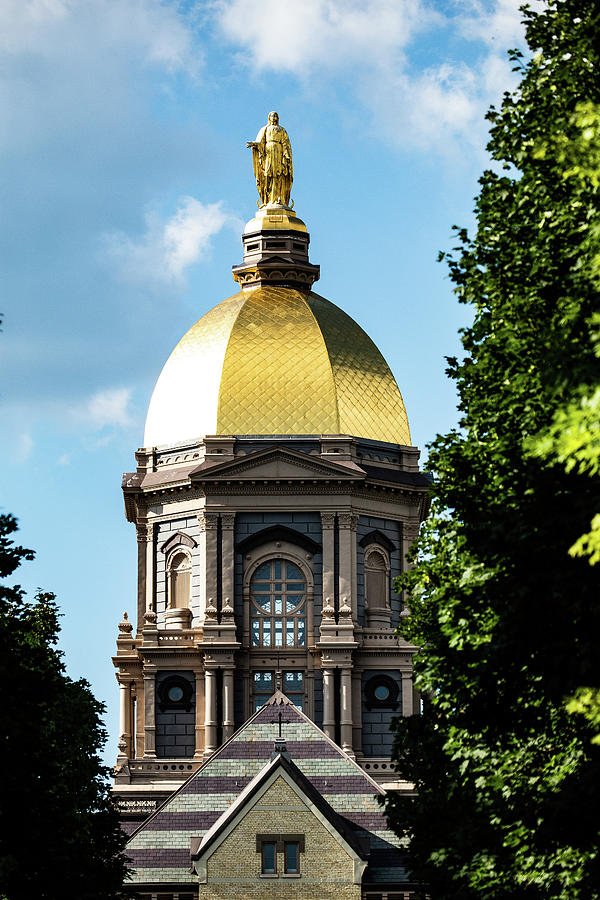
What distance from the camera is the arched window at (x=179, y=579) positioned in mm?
98812

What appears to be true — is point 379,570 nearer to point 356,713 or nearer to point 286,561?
point 286,561

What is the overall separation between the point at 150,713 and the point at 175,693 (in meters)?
1.36

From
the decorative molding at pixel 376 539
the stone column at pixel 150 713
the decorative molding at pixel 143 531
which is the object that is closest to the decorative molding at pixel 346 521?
the decorative molding at pixel 376 539

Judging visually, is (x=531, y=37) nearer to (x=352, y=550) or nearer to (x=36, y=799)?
(x=36, y=799)

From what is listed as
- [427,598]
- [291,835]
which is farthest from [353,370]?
[427,598]

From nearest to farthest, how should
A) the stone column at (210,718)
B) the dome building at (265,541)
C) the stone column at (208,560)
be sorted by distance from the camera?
the stone column at (210,718) < the dome building at (265,541) < the stone column at (208,560)

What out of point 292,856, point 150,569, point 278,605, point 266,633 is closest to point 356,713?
point 266,633

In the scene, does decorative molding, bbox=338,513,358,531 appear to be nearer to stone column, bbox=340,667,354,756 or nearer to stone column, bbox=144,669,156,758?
stone column, bbox=340,667,354,756

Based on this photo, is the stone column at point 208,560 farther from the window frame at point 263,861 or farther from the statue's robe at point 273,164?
the window frame at point 263,861

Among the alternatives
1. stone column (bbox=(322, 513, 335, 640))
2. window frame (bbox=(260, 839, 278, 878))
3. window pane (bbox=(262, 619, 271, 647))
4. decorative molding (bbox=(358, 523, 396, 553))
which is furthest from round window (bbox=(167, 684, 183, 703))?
window frame (bbox=(260, 839, 278, 878))

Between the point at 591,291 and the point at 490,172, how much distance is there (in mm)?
7723

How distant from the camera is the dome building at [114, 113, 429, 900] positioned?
95562mm

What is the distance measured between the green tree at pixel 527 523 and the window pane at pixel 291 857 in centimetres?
3062

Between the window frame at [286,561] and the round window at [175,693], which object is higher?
→ the window frame at [286,561]
